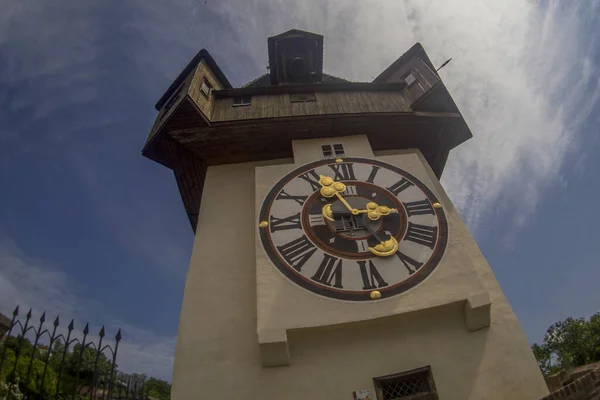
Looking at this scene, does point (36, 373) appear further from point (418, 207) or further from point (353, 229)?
point (418, 207)

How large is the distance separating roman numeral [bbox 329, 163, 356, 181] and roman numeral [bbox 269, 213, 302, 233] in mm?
1308

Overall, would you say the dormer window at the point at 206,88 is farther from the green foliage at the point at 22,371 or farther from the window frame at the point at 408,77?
the green foliage at the point at 22,371

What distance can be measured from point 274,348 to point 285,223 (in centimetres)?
234

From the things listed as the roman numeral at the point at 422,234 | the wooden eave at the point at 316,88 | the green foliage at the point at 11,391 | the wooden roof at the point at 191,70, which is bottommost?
the green foliage at the point at 11,391

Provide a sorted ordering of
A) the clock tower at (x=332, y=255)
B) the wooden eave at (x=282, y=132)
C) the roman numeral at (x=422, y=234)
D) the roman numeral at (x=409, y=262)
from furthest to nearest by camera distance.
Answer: the wooden eave at (x=282, y=132) → the roman numeral at (x=422, y=234) → the roman numeral at (x=409, y=262) → the clock tower at (x=332, y=255)

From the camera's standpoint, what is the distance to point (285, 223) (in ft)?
24.7

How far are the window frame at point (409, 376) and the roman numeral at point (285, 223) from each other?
2.84 metres

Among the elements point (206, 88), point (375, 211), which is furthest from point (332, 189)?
point (206, 88)

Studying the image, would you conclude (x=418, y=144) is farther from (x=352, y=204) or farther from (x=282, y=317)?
(x=282, y=317)

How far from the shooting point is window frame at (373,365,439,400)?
5742 mm

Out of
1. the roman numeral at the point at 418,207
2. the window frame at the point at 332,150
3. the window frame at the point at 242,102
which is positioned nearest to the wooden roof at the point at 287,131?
the window frame at the point at 242,102

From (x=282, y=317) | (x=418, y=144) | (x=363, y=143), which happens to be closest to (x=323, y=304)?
(x=282, y=317)

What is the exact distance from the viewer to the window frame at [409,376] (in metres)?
5.74

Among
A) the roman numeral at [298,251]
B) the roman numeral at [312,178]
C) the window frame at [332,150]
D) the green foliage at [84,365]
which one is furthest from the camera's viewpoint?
the window frame at [332,150]
